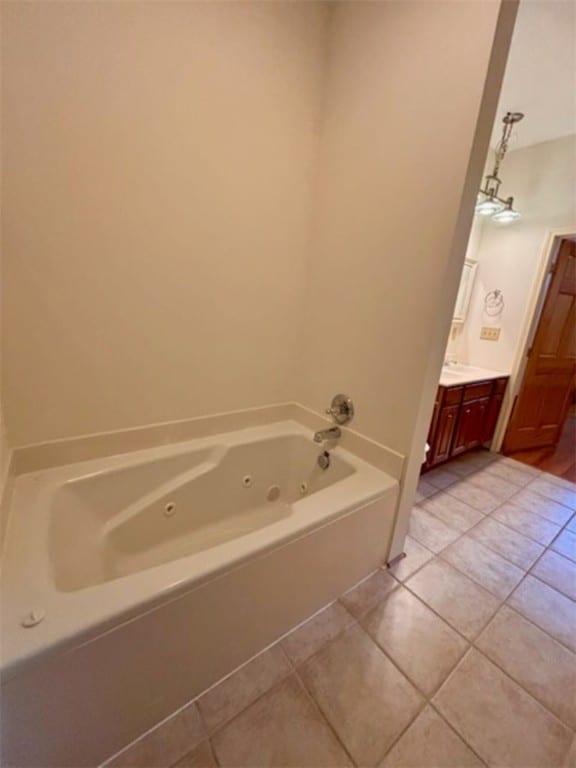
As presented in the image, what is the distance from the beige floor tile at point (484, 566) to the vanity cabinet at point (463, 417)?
700mm

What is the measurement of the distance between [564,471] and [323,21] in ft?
11.6

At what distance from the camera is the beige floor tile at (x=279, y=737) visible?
35.5 inches

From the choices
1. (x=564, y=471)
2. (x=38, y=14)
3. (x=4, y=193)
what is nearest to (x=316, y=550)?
(x=4, y=193)

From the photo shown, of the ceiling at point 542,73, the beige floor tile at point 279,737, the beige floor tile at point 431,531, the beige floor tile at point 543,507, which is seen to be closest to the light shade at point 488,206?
the ceiling at point 542,73

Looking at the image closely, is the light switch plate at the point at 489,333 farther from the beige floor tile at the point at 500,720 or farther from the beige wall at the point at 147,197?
the beige floor tile at the point at 500,720

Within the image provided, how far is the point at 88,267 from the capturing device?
124 cm

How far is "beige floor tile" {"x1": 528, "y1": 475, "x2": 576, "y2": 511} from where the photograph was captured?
2.29m

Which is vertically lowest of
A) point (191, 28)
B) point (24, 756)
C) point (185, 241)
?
point (24, 756)

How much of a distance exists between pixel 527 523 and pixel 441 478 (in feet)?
1.87

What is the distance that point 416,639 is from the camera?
1.26m

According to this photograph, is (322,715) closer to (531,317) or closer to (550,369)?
(531,317)

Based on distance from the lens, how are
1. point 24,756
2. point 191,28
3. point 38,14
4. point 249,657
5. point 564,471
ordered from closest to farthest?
1. point 24,756
2. point 38,14
3. point 249,657
4. point 191,28
5. point 564,471

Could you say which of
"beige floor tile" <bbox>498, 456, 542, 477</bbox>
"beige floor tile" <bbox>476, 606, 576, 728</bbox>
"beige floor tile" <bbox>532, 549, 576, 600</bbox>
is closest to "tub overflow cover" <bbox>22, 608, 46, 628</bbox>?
"beige floor tile" <bbox>476, 606, 576, 728</bbox>

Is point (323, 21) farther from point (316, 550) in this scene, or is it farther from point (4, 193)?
point (316, 550)
